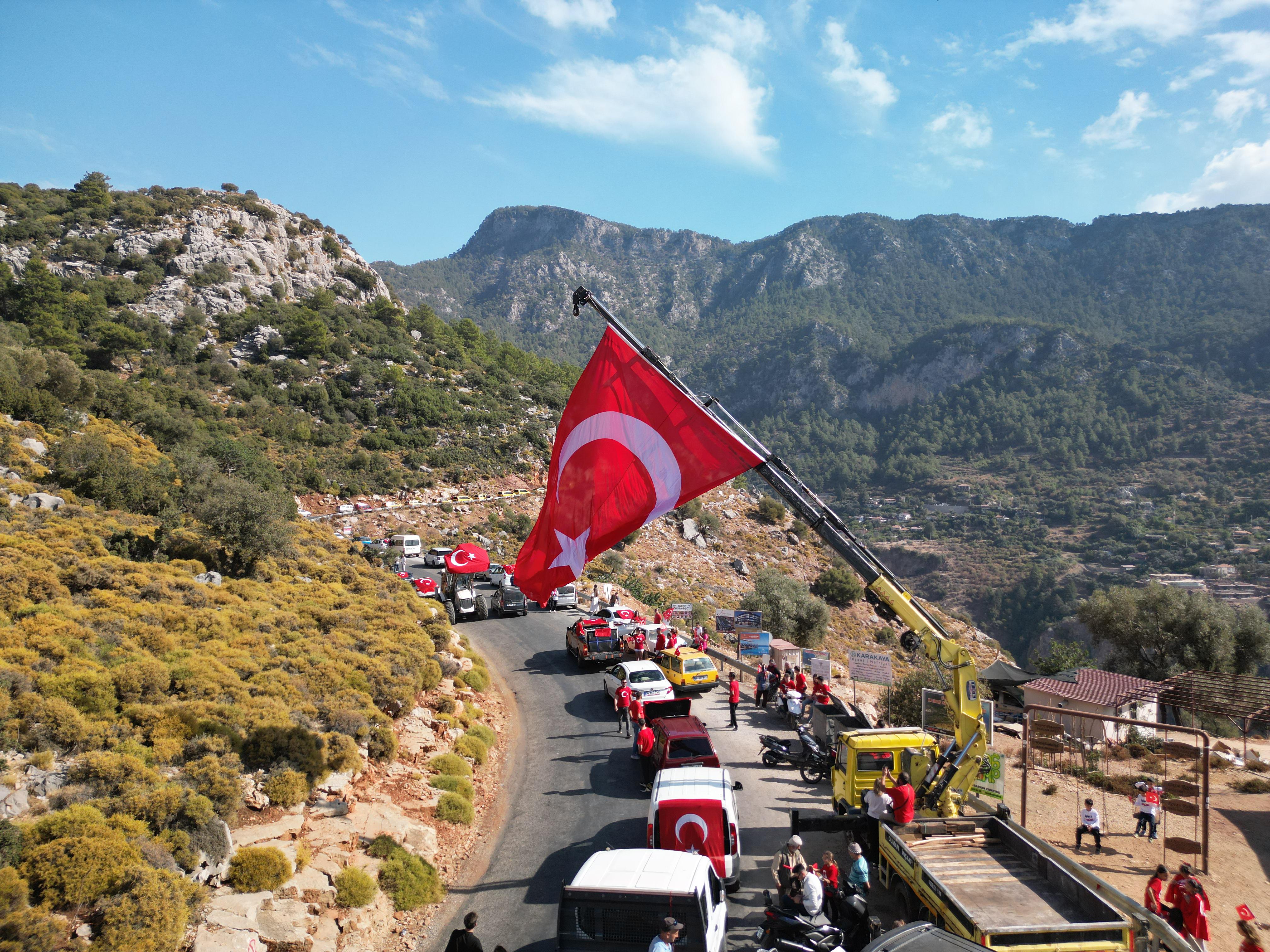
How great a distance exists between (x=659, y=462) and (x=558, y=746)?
10568 millimetres

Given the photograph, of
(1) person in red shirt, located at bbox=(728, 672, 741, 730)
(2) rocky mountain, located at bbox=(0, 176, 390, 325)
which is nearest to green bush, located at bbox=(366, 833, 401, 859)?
(1) person in red shirt, located at bbox=(728, 672, 741, 730)

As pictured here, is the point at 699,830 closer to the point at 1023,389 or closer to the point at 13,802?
the point at 13,802

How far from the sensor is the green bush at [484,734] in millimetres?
15609

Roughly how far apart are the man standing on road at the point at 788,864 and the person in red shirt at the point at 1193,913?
14.8 feet

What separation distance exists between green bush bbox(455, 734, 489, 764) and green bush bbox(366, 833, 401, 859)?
175 inches

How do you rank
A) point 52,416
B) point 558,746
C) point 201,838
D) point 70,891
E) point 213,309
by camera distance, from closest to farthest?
point 70,891
point 201,838
point 558,746
point 52,416
point 213,309

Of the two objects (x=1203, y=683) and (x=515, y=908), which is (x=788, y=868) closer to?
(x=515, y=908)

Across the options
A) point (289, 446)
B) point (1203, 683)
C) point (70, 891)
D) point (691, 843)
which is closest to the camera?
point (70, 891)

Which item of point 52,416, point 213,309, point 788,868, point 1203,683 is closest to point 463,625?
point 52,416

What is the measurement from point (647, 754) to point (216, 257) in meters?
79.7

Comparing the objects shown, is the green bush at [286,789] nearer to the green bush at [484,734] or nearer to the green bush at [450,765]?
the green bush at [450,765]

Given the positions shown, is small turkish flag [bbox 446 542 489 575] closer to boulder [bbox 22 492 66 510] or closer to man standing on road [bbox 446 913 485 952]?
man standing on road [bbox 446 913 485 952]

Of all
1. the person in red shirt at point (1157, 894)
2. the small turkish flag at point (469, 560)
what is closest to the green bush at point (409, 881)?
the small turkish flag at point (469, 560)

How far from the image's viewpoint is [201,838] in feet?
26.0
